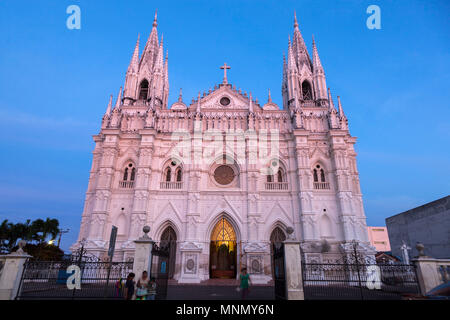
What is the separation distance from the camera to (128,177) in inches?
931

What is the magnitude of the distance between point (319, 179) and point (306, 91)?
429 inches

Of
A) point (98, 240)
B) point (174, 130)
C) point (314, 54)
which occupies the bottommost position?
point (98, 240)

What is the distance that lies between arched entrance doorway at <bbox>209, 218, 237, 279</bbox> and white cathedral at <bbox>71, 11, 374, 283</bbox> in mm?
82

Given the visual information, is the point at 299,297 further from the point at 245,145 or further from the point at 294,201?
the point at 245,145

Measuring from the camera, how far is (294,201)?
888 inches

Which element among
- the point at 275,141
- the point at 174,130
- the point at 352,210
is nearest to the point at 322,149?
the point at 275,141

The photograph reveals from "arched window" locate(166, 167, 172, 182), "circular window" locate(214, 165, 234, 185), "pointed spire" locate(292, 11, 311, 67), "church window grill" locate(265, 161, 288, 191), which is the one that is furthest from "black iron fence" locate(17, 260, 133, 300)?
"pointed spire" locate(292, 11, 311, 67)

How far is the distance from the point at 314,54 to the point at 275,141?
41.5 ft

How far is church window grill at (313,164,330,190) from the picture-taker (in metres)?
23.4

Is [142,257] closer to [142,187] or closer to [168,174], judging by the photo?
[142,187]

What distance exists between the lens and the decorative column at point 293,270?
9383 millimetres

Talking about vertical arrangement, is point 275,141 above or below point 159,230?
above

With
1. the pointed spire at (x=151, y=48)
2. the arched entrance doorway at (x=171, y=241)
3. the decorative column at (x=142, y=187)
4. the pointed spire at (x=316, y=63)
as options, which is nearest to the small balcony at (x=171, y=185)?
the decorative column at (x=142, y=187)
